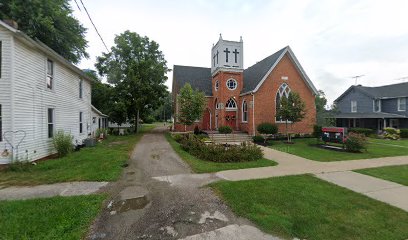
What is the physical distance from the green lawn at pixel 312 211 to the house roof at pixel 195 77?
740 inches

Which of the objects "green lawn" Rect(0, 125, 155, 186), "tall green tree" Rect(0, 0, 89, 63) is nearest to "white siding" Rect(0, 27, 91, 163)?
"green lawn" Rect(0, 125, 155, 186)

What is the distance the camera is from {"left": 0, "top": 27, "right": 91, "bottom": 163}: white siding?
851 centimetres

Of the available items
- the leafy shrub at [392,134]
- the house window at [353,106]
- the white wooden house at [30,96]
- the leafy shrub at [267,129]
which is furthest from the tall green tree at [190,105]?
the house window at [353,106]

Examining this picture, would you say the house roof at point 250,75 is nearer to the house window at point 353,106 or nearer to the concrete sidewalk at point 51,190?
the house window at point 353,106

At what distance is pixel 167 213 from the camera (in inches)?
175

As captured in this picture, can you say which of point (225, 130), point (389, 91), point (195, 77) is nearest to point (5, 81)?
point (225, 130)

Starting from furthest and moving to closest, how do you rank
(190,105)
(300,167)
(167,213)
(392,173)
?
(190,105), (300,167), (392,173), (167,213)

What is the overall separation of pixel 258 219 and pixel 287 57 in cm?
1977

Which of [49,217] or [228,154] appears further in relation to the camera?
[228,154]

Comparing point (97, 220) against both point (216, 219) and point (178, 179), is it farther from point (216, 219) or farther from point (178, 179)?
point (178, 179)

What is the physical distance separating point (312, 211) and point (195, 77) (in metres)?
23.5

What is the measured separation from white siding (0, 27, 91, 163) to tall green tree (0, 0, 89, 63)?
377 centimetres

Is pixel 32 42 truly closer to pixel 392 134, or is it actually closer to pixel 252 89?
pixel 252 89

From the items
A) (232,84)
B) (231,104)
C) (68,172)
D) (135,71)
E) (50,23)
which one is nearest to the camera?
(68,172)
